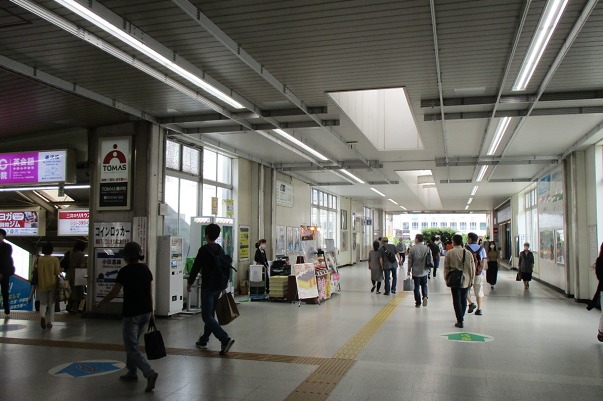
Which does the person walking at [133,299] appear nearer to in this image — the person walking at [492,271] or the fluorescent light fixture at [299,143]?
the fluorescent light fixture at [299,143]

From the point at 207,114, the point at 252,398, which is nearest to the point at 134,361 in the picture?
the point at 252,398

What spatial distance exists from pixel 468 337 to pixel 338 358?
2.39m

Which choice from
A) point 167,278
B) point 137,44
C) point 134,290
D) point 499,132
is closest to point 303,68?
point 137,44

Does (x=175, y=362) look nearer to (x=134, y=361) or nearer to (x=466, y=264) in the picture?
(x=134, y=361)

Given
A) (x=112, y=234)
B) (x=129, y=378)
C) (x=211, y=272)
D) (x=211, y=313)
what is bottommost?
(x=129, y=378)

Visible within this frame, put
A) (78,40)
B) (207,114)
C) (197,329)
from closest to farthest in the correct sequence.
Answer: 1. (78,40)
2. (197,329)
3. (207,114)

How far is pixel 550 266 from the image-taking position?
1548cm

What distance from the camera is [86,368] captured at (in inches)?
224

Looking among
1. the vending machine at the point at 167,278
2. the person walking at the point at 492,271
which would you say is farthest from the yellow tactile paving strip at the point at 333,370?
the person walking at the point at 492,271

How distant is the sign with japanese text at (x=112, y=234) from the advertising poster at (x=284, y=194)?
266 inches

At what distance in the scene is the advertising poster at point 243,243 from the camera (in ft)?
44.2

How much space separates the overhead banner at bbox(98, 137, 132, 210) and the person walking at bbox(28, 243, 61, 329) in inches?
60.6

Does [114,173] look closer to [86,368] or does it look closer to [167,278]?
[167,278]

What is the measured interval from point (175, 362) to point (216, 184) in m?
7.28
